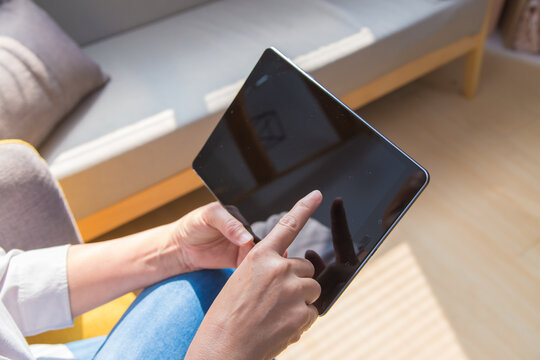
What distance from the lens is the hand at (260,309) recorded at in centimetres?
52

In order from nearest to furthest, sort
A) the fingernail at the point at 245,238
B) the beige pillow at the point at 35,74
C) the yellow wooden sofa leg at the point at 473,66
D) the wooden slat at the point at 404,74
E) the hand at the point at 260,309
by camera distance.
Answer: the hand at the point at 260,309 → the fingernail at the point at 245,238 → the beige pillow at the point at 35,74 → the wooden slat at the point at 404,74 → the yellow wooden sofa leg at the point at 473,66

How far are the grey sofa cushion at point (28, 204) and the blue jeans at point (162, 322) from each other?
0.64ft

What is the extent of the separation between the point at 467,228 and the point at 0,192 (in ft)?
3.91

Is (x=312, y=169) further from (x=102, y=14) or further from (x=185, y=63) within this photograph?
(x=102, y=14)

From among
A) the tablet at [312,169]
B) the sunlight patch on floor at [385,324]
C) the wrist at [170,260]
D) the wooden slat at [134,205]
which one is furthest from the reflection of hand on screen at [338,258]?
the wooden slat at [134,205]

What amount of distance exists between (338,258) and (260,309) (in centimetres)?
13

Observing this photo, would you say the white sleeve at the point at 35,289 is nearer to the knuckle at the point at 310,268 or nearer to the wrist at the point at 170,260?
the wrist at the point at 170,260

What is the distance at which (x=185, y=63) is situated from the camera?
4.47ft

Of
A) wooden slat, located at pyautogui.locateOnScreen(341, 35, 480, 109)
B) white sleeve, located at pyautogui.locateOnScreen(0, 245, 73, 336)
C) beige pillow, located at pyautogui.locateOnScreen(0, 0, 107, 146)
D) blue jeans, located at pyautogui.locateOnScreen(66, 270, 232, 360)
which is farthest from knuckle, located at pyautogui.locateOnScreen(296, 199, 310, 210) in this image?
wooden slat, located at pyautogui.locateOnScreen(341, 35, 480, 109)

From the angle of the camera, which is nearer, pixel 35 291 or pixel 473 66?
pixel 35 291

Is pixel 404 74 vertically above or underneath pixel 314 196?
underneath

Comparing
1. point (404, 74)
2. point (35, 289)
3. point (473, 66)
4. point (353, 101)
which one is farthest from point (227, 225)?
point (473, 66)

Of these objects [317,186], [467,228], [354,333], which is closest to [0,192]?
[317,186]

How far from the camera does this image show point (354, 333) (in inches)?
44.8
